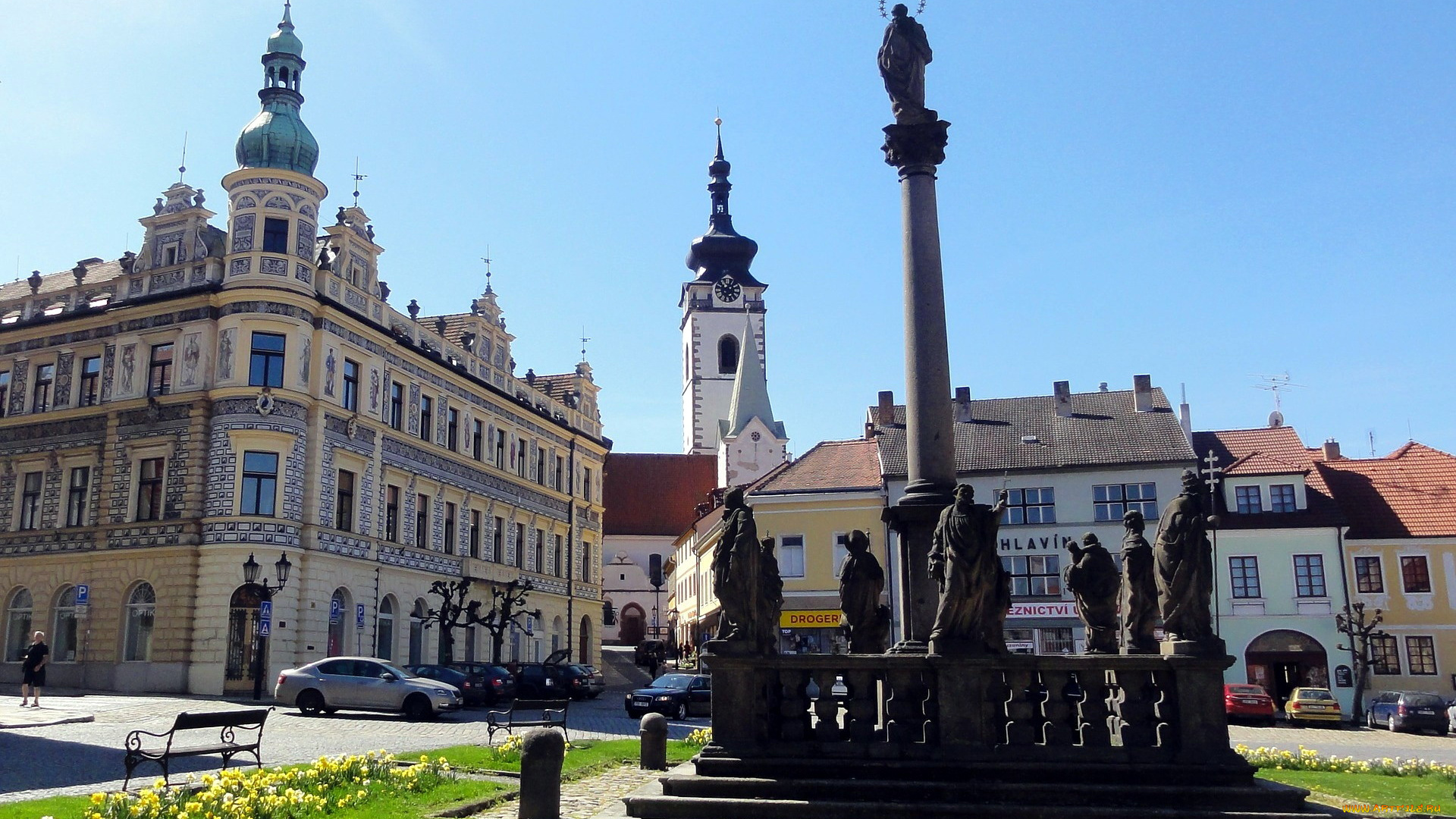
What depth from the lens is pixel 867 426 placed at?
51.5m

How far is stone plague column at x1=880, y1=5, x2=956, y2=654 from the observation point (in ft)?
43.5

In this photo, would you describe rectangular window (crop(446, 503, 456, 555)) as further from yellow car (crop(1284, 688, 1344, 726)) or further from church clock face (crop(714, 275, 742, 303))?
church clock face (crop(714, 275, 742, 303))

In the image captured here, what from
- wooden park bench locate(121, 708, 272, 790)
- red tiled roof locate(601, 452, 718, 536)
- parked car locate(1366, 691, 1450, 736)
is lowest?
parked car locate(1366, 691, 1450, 736)

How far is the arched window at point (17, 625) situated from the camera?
35.1m

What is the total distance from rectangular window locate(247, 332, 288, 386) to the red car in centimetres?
2806

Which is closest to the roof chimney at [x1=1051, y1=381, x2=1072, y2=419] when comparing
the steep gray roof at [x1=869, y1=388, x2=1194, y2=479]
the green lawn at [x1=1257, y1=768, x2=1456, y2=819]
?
the steep gray roof at [x1=869, y1=388, x2=1194, y2=479]

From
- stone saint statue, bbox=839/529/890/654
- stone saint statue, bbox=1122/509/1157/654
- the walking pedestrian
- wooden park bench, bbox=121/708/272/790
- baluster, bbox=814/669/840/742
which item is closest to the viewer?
baluster, bbox=814/669/840/742

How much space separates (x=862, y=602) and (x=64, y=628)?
1174 inches

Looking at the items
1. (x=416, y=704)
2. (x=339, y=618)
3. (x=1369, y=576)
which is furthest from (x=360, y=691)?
(x=1369, y=576)

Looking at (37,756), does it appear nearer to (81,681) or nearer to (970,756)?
(970,756)

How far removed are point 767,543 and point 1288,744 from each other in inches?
662

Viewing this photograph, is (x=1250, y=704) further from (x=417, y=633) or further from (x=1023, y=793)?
(x=417, y=633)

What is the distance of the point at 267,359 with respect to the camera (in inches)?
1297

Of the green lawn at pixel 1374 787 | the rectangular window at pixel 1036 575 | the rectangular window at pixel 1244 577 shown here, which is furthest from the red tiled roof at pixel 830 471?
the green lawn at pixel 1374 787
